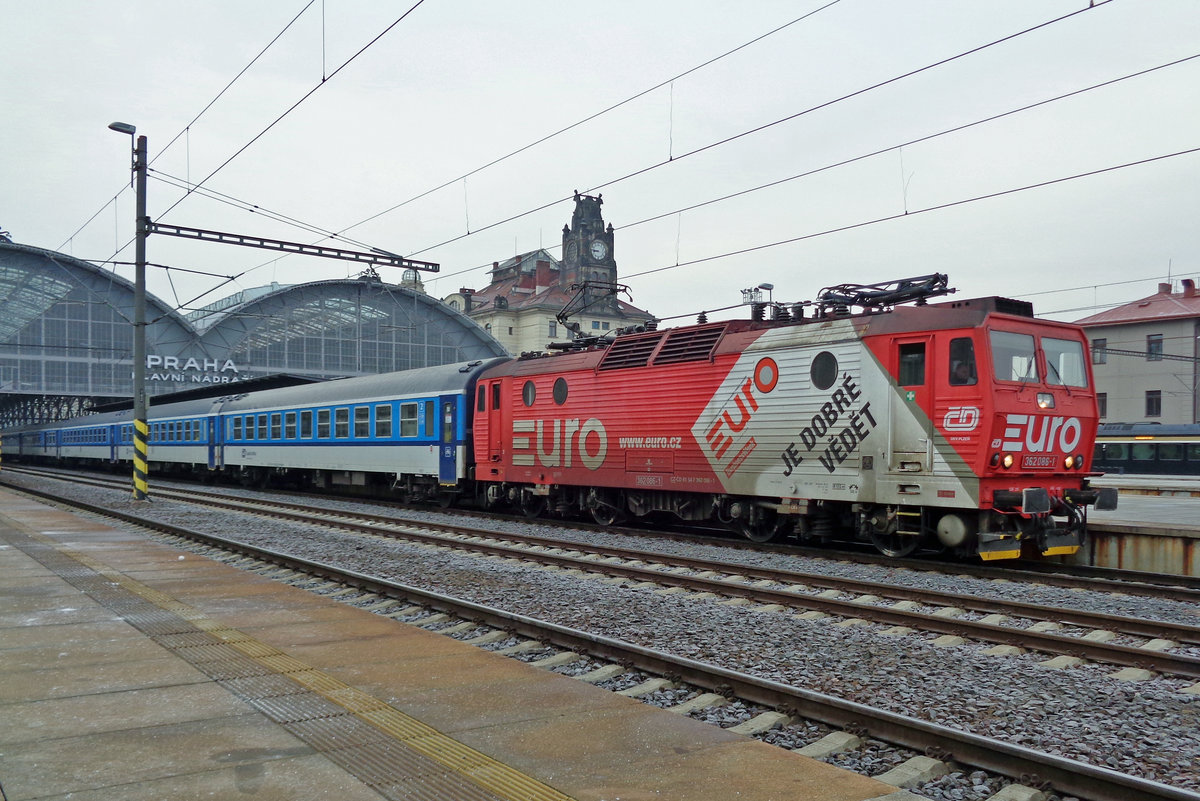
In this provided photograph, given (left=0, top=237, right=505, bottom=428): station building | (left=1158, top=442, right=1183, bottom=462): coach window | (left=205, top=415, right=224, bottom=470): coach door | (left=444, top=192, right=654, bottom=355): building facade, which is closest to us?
(left=205, top=415, right=224, bottom=470): coach door

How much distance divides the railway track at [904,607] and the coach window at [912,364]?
3.13 meters

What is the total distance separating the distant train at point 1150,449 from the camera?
139 feet

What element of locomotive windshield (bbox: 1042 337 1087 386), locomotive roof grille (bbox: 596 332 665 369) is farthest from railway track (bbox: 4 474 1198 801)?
locomotive windshield (bbox: 1042 337 1087 386)

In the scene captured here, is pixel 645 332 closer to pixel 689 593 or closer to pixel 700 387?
pixel 700 387

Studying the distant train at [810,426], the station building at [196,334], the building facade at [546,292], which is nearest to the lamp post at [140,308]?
the distant train at [810,426]

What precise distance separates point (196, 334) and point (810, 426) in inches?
2108

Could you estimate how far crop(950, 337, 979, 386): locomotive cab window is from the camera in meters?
11.8

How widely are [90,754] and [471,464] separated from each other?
680 inches

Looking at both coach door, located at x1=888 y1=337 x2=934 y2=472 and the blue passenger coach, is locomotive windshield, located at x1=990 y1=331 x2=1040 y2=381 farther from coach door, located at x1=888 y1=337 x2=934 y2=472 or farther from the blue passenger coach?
the blue passenger coach

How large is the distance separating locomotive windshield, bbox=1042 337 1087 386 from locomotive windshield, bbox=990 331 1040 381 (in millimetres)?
326

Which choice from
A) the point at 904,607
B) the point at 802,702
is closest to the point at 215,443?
the point at 904,607

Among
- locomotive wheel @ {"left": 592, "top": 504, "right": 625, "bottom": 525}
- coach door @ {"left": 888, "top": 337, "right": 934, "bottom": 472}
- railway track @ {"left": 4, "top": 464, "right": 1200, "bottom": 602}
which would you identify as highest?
coach door @ {"left": 888, "top": 337, "right": 934, "bottom": 472}

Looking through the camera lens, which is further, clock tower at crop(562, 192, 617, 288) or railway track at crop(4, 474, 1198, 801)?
clock tower at crop(562, 192, 617, 288)

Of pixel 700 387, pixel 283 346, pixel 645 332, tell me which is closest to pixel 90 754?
pixel 700 387
